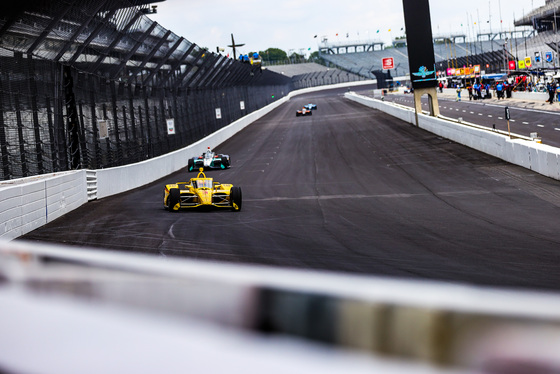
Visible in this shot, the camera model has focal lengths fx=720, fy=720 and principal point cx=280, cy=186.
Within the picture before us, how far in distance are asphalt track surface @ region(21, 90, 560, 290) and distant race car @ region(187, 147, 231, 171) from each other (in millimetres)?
565

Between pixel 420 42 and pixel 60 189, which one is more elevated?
pixel 420 42

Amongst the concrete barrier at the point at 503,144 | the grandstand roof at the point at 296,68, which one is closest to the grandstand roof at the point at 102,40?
the concrete barrier at the point at 503,144

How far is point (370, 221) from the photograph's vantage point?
14.0m

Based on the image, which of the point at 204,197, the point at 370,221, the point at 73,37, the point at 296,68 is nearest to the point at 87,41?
the point at 73,37

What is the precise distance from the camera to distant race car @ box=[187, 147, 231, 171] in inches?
1125

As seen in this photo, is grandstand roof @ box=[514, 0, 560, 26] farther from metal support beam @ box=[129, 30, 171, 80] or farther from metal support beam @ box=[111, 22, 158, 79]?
metal support beam @ box=[111, 22, 158, 79]

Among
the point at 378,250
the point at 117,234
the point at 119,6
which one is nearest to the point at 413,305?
the point at 378,250

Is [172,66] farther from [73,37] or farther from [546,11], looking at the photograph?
[546,11]

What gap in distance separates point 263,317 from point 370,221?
40.1 ft

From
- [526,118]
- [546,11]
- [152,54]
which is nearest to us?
[152,54]

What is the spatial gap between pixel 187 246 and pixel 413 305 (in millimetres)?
10037

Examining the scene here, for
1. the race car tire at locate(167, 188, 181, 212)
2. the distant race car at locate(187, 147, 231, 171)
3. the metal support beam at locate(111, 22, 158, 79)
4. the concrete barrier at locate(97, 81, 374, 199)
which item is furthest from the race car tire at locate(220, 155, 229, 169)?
the race car tire at locate(167, 188, 181, 212)

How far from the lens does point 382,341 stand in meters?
1.67

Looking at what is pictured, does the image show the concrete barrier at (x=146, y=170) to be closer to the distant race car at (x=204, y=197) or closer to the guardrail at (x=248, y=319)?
the distant race car at (x=204, y=197)
